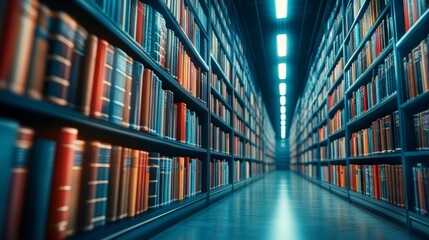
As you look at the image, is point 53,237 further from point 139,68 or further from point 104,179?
point 139,68

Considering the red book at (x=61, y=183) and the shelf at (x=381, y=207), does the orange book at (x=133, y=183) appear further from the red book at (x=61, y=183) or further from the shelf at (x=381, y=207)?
the shelf at (x=381, y=207)

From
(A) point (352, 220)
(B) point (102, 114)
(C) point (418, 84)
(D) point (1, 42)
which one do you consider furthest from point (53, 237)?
(A) point (352, 220)

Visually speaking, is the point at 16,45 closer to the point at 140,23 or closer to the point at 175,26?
the point at 140,23

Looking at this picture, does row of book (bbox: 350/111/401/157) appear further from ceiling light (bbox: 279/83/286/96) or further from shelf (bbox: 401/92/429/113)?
ceiling light (bbox: 279/83/286/96)

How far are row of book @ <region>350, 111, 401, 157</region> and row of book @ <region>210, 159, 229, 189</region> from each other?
1.56 meters

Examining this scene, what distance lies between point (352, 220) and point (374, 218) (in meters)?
0.27

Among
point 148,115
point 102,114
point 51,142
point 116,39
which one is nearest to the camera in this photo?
point 51,142

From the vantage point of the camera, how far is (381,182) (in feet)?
7.36

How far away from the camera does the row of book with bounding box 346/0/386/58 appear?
225 cm

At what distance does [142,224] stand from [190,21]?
→ 1.72 metres

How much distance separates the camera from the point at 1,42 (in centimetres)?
63

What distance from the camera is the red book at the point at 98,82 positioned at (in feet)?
3.22

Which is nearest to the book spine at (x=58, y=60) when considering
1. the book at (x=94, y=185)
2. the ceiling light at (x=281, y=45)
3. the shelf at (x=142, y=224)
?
the book at (x=94, y=185)

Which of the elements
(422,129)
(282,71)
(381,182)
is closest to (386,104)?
(422,129)
